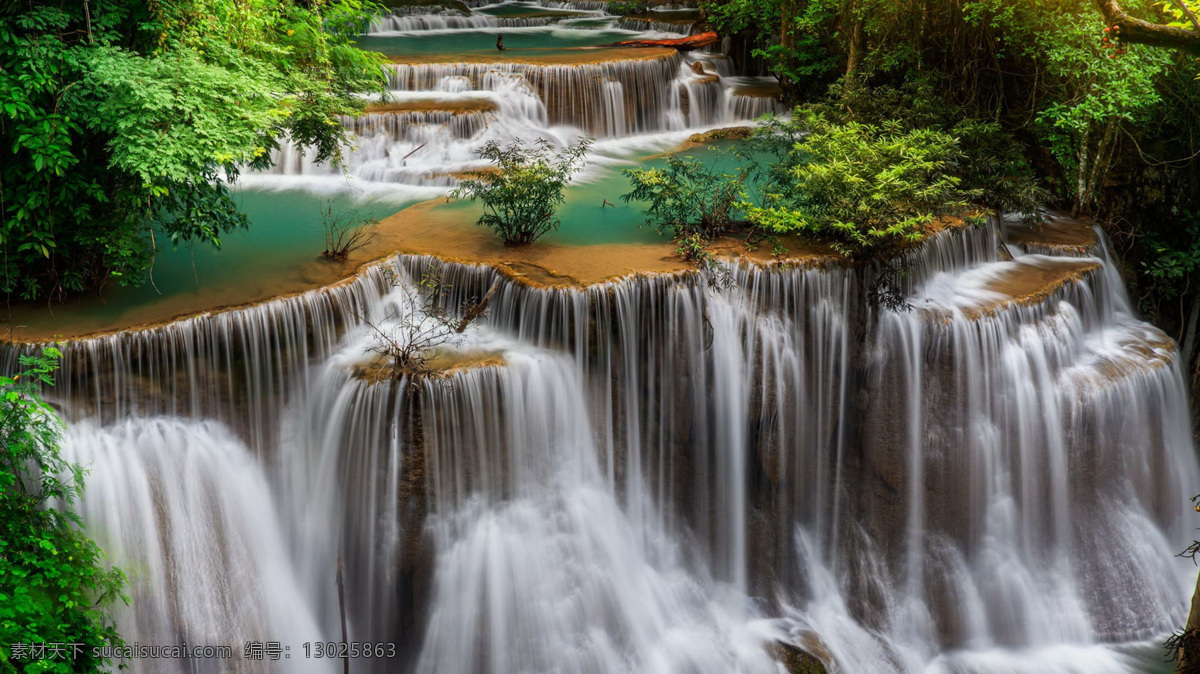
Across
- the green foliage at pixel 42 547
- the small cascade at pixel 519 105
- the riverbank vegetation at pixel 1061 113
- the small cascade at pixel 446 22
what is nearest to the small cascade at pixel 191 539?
the green foliage at pixel 42 547

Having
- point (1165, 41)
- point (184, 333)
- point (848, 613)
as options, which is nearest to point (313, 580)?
point (184, 333)

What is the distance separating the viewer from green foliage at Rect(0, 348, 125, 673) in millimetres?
6039

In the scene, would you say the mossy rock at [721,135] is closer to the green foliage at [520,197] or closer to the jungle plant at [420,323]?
the green foliage at [520,197]

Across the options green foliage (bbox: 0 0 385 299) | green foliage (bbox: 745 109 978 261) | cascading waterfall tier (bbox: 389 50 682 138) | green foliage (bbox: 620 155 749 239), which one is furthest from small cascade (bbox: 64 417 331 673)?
cascading waterfall tier (bbox: 389 50 682 138)

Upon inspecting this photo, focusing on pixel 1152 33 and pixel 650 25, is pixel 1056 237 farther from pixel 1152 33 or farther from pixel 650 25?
pixel 650 25

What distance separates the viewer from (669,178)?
386 inches

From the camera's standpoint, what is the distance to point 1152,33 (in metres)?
4.87

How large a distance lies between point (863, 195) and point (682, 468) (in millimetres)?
3474

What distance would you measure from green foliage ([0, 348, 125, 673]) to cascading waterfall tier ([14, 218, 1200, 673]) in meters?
0.34

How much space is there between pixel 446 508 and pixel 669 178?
14.4 feet

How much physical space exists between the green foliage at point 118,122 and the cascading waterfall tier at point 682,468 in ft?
3.95

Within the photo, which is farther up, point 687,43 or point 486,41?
point 486,41

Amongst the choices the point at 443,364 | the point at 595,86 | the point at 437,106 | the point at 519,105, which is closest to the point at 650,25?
the point at 595,86

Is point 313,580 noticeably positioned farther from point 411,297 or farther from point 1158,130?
point 1158,130
